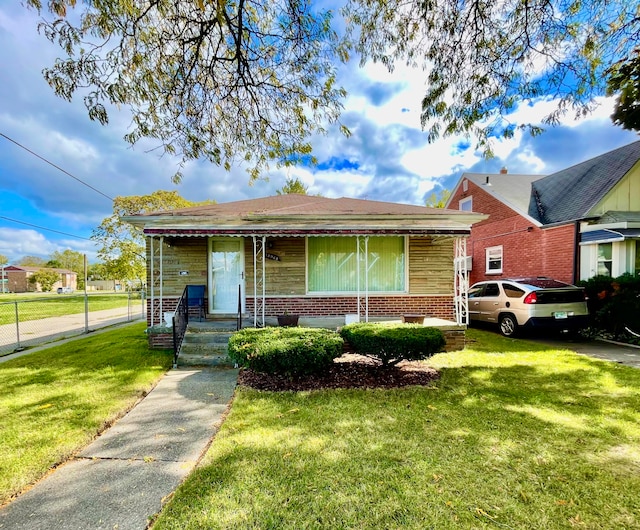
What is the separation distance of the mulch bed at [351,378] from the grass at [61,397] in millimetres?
1929

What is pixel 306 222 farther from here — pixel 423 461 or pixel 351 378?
pixel 423 461

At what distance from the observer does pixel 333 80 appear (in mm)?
6242

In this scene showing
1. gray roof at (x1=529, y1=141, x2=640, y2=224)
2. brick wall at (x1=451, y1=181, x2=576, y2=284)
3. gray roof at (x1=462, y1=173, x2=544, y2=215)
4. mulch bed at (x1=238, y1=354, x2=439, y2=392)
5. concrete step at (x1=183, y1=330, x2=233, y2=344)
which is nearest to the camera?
mulch bed at (x1=238, y1=354, x2=439, y2=392)

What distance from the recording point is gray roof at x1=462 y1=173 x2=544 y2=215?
14.9m

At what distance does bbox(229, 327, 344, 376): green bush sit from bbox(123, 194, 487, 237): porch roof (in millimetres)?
3024

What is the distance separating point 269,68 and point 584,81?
19.9 feet

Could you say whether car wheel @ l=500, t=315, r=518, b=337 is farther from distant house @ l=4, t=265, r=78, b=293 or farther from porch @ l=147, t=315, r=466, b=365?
distant house @ l=4, t=265, r=78, b=293

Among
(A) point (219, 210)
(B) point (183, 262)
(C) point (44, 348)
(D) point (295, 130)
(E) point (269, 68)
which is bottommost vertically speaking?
(C) point (44, 348)

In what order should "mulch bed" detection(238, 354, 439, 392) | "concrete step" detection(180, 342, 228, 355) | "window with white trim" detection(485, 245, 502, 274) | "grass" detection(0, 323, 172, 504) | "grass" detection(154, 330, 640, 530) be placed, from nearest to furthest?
"grass" detection(154, 330, 640, 530)
"grass" detection(0, 323, 172, 504)
"mulch bed" detection(238, 354, 439, 392)
"concrete step" detection(180, 342, 228, 355)
"window with white trim" detection(485, 245, 502, 274)

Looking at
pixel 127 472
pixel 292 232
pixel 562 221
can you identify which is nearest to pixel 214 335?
pixel 292 232

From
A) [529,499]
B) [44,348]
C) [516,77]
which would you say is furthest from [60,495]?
[516,77]

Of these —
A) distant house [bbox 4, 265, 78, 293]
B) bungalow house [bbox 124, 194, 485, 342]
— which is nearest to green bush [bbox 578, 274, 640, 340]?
bungalow house [bbox 124, 194, 485, 342]

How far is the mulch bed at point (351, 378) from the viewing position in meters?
5.20

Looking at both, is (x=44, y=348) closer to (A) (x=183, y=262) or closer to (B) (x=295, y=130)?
(A) (x=183, y=262)
